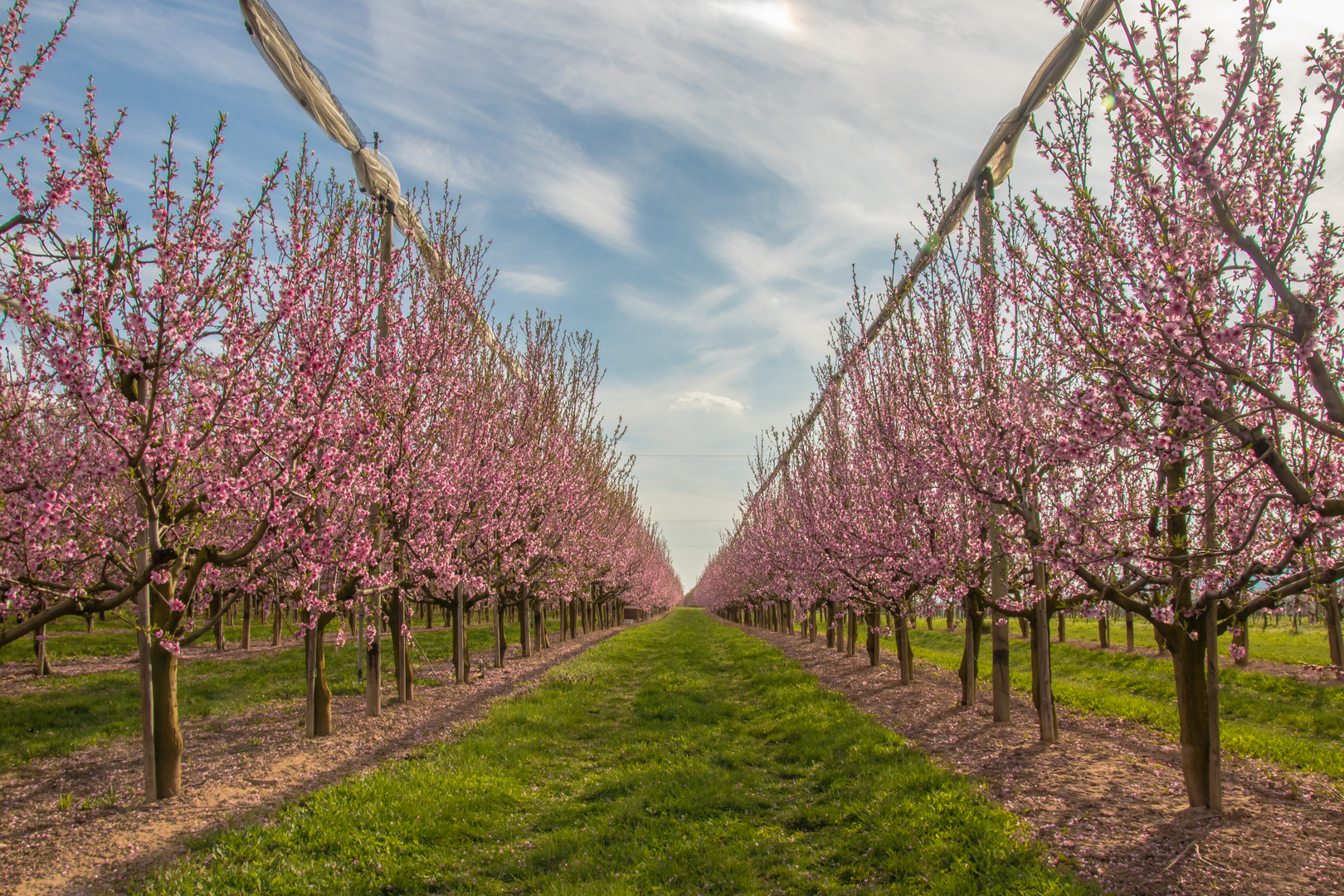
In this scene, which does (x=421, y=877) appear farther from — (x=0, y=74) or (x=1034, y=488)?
(x=1034, y=488)

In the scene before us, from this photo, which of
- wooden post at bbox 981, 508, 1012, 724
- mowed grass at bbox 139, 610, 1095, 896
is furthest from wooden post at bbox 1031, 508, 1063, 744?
mowed grass at bbox 139, 610, 1095, 896

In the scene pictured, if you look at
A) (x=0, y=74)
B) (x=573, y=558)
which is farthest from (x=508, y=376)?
(x=0, y=74)

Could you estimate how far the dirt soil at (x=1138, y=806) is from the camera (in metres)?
5.62

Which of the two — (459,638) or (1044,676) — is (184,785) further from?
(1044,676)

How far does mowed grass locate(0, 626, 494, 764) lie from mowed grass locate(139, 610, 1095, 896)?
12.1 ft

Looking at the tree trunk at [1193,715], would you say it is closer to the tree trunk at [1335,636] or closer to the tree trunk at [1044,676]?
the tree trunk at [1044,676]

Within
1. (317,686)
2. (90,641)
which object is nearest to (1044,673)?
(317,686)

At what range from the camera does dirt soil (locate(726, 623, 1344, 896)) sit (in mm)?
5625

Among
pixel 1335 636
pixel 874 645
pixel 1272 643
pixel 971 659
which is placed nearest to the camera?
pixel 971 659

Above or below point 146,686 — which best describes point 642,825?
below

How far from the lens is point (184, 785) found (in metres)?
8.40

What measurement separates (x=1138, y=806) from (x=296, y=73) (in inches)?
559

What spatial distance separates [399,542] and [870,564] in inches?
364

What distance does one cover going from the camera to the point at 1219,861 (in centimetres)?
582
